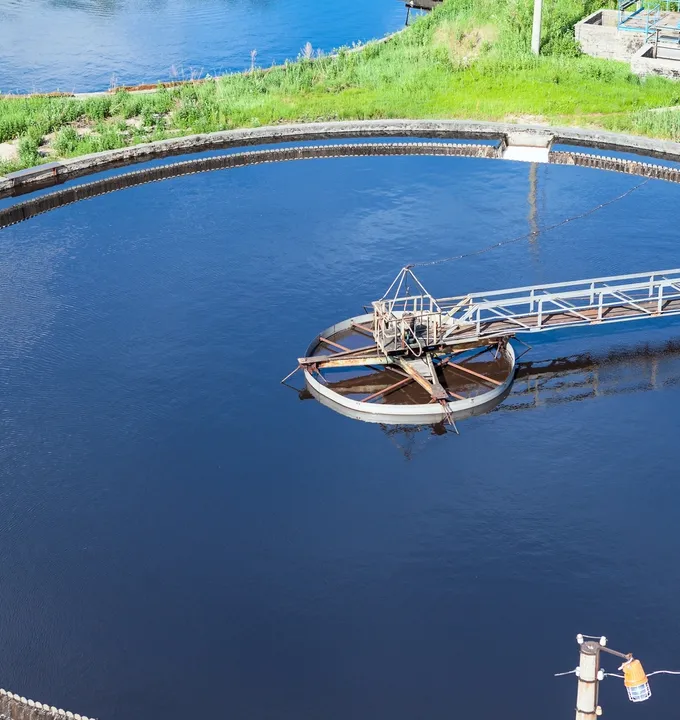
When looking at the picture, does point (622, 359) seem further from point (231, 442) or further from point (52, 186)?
point (52, 186)

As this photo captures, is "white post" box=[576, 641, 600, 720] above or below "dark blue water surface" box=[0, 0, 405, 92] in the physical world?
below

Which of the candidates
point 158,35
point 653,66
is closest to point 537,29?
point 653,66

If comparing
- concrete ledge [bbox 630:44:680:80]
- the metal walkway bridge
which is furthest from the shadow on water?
concrete ledge [bbox 630:44:680:80]

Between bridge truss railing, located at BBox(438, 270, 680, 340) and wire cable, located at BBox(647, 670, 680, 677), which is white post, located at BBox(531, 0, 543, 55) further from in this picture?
wire cable, located at BBox(647, 670, 680, 677)

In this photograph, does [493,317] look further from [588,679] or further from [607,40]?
[607,40]

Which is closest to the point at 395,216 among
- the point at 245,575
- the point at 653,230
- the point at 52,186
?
the point at 653,230

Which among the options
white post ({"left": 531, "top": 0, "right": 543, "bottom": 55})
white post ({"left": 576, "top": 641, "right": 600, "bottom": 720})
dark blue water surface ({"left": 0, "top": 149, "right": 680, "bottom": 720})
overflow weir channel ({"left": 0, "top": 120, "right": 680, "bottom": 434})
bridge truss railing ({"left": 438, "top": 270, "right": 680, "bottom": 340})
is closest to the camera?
white post ({"left": 576, "top": 641, "right": 600, "bottom": 720})

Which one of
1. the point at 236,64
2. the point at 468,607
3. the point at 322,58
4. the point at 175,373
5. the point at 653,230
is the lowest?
the point at 468,607
